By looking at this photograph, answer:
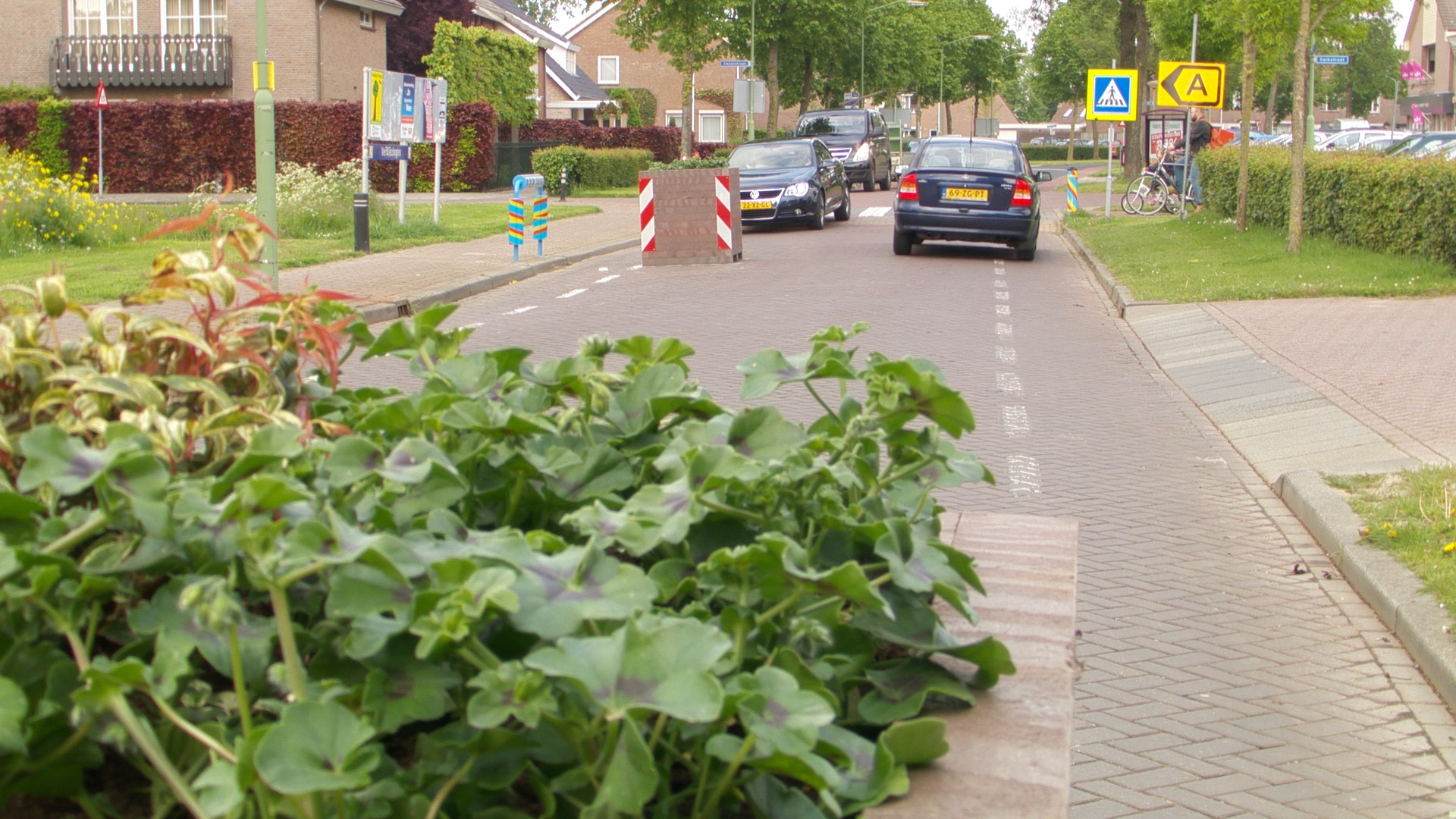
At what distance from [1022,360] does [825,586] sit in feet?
33.8

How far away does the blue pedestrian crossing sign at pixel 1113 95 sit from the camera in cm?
2670

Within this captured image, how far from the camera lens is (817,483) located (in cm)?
201

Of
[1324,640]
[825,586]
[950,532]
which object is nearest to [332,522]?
[825,586]

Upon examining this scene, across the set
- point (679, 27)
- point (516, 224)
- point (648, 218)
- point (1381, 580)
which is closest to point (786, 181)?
point (648, 218)

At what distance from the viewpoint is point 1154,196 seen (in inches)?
1163

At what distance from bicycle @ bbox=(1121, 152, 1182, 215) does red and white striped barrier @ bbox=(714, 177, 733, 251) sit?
12.1 meters

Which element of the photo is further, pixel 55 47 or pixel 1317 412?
pixel 55 47

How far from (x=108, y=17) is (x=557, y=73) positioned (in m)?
34.6

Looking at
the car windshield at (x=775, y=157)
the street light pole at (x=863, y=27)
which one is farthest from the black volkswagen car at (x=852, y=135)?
the street light pole at (x=863, y=27)

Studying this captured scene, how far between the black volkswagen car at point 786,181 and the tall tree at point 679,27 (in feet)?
43.1

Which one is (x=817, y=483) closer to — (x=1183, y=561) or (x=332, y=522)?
(x=332, y=522)

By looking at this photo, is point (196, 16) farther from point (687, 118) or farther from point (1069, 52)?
point (1069, 52)

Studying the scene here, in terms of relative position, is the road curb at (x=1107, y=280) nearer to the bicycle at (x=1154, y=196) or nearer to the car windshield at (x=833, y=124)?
the bicycle at (x=1154, y=196)

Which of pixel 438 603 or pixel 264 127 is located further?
pixel 264 127
